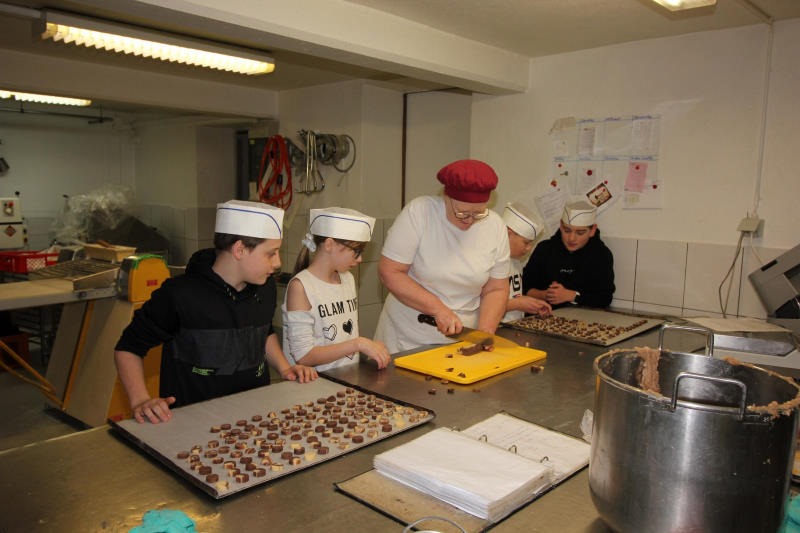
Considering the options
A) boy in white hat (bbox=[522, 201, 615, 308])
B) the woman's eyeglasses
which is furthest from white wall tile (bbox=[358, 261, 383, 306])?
the woman's eyeglasses

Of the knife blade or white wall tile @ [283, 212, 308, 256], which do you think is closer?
the knife blade

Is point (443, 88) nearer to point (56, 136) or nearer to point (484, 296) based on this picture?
point (484, 296)

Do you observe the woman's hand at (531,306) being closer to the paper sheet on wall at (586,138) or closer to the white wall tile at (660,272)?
the white wall tile at (660,272)

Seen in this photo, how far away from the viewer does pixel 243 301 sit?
166 centimetres

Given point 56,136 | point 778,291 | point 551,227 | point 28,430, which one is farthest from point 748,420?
point 56,136

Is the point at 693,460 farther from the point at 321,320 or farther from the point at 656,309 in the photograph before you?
the point at 656,309

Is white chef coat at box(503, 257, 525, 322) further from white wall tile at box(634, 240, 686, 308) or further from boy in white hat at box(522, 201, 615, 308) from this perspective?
white wall tile at box(634, 240, 686, 308)

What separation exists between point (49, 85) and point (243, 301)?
2.86 m

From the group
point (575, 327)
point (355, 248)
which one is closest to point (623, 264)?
point (575, 327)

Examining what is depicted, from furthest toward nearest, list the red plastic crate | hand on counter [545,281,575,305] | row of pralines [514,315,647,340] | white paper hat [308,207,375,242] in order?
the red plastic crate → hand on counter [545,281,575,305] → row of pralines [514,315,647,340] → white paper hat [308,207,375,242]

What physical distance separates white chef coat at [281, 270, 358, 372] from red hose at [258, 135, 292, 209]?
2693 millimetres

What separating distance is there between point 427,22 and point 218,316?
1.71 meters

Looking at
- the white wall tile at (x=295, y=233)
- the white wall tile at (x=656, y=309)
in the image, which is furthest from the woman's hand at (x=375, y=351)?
the white wall tile at (x=295, y=233)

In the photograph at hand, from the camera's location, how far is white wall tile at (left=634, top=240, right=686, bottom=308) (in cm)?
282
